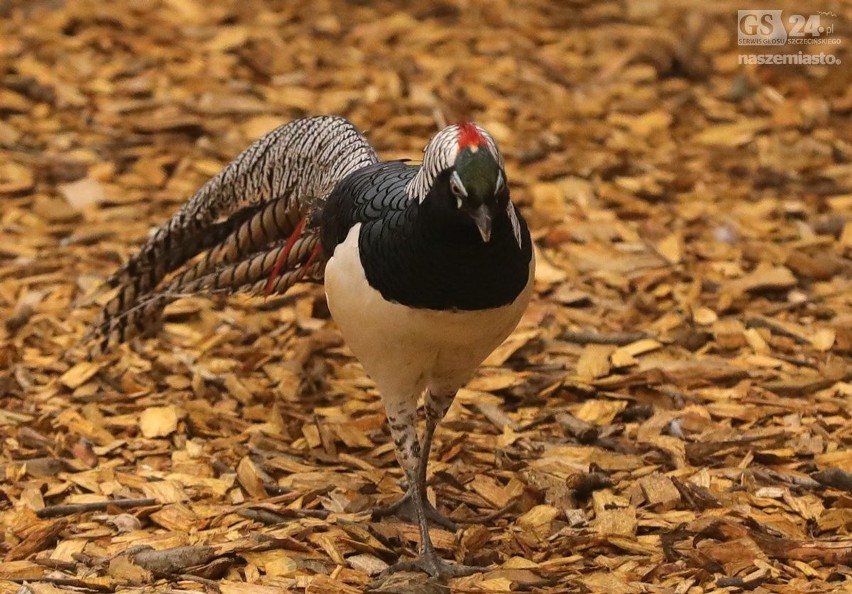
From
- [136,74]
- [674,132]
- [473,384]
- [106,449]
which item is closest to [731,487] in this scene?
[473,384]

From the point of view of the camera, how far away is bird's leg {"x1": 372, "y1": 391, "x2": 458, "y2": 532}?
4.39 meters

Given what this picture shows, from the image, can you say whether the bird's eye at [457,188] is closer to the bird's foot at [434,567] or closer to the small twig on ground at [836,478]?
the bird's foot at [434,567]

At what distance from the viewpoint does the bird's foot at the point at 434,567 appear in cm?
409

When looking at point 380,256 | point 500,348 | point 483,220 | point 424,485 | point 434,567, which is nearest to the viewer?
point 483,220

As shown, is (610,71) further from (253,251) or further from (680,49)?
(253,251)

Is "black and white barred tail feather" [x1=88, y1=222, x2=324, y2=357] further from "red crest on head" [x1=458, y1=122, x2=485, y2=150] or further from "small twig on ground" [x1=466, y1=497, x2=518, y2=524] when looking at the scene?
"red crest on head" [x1=458, y1=122, x2=485, y2=150]

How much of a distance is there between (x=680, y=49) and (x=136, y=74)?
143 inches

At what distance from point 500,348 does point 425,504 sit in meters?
1.30

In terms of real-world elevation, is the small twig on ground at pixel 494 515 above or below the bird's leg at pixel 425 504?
below

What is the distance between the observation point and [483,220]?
11.5 ft

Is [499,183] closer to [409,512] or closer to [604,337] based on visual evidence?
[409,512]

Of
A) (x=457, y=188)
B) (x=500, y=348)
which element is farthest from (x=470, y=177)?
(x=500, y=348)

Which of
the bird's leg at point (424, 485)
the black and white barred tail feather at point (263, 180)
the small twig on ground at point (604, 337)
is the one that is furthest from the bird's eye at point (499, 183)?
the small twig on ground at point (604, 337)

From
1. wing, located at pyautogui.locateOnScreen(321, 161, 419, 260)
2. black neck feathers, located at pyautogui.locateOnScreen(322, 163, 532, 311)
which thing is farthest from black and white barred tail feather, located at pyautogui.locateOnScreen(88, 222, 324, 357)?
black neck feathers, located at pyautogui.locateOnScreen(322, 163, 532, 311)
